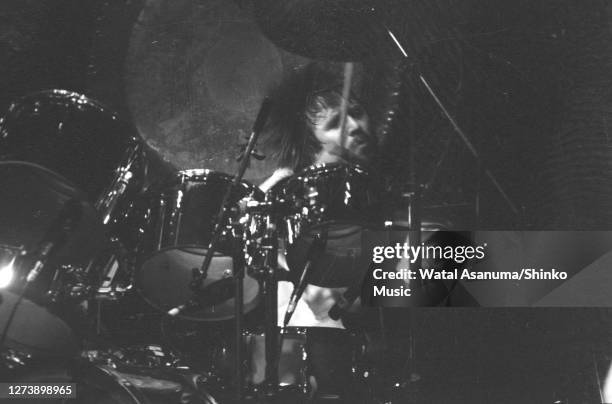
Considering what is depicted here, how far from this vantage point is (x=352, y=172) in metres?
2.02

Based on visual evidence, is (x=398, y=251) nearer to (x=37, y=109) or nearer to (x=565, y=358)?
(x=565, y=358)

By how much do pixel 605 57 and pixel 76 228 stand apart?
162 centimetres

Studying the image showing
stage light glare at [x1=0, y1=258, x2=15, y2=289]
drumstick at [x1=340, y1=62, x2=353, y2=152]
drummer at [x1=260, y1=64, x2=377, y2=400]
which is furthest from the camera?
drumstick at [x1=340, y1=62, x2=353, y2=152]

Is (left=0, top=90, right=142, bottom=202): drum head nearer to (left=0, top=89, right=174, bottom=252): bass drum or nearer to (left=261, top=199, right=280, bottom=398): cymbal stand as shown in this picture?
(left=0, top=89, right=174, bottom=252): bass drum

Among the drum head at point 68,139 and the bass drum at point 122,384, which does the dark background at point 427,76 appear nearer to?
the drum head at point 68,139

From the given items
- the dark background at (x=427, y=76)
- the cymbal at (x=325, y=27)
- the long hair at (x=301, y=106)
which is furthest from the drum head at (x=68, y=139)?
the cymbal at (x=325, y=27)

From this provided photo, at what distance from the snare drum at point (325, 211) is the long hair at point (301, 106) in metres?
0.16

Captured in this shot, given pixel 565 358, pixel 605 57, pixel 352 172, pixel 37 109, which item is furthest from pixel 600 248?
pixel 37 109

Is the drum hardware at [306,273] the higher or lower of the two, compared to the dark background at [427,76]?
lower

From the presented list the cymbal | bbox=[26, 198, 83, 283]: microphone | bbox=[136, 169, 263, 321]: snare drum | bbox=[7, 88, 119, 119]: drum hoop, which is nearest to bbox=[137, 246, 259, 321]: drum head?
bbox=[136, 169, 263, 321]: snare drum

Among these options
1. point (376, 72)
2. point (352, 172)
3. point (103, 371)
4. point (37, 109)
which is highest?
point (376, 72)

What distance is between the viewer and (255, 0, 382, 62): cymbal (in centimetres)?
216

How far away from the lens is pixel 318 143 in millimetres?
2172

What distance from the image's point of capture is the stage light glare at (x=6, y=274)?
1.83m
